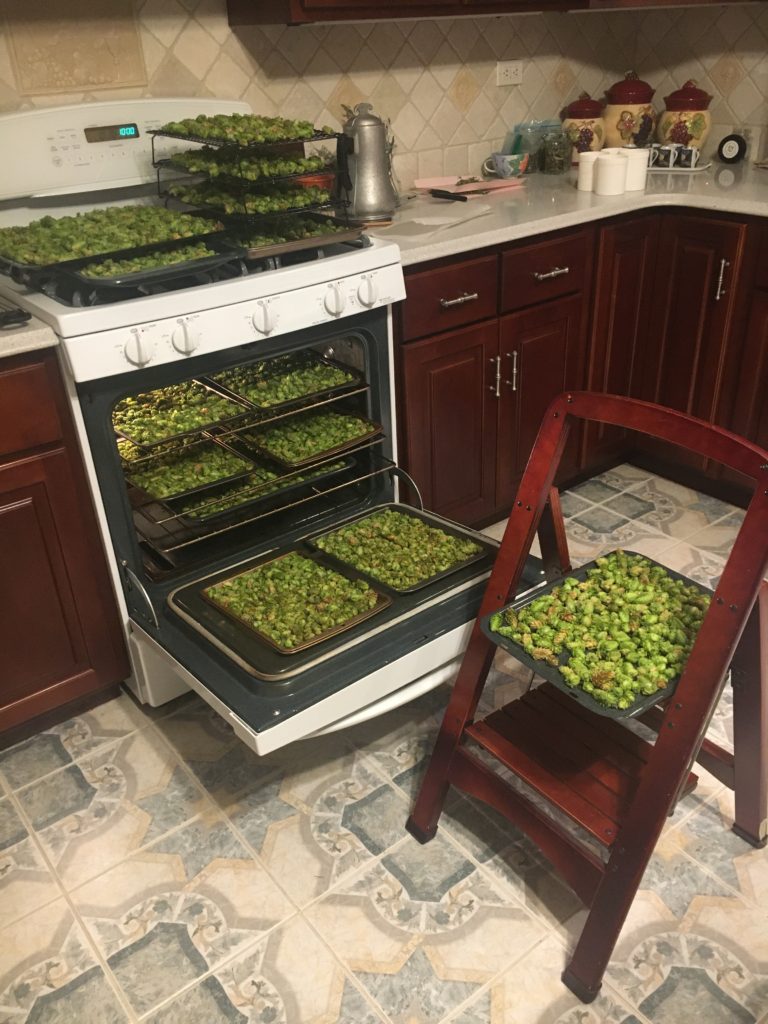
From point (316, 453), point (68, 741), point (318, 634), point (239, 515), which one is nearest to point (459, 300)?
point (316, 453)

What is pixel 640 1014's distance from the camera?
52.8 inches

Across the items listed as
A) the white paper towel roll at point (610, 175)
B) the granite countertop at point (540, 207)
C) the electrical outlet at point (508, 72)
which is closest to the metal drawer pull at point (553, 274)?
the granite countertop at point (540, 207)

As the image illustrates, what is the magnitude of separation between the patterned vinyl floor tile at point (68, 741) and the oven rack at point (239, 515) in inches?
14.7

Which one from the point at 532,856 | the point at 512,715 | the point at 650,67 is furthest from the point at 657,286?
the point at 532,856

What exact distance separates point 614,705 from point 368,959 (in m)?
0.63

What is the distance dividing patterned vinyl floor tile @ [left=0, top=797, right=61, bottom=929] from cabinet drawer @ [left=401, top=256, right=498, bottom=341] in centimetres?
137

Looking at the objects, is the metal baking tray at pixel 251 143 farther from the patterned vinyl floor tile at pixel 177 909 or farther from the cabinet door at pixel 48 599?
the patterned vinyl floor tile at pixel 177 909

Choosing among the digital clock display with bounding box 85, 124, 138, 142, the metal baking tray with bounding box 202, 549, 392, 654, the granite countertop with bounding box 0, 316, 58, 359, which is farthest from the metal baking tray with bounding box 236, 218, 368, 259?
the metal baking tray with bounding box 202, 549, 392, 654

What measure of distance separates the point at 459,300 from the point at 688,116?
4.30 feet

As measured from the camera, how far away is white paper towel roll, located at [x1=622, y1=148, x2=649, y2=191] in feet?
8.29

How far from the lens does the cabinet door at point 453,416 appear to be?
217cm

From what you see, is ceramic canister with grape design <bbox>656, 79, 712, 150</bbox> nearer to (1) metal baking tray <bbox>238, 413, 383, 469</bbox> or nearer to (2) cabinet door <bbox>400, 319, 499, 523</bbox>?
(2) cabinet door <bbox>400, 319, 499, 523</bbox>

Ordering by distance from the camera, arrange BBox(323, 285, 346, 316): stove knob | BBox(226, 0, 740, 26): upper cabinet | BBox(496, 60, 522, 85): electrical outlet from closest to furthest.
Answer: BBox(323, 285, 346, 316): stove knob
BBox(226, 0, 740, 26): upper cabinet
BBox(496, 60, 522, 85): electrical outlet

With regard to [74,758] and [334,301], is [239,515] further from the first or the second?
[74,758]
